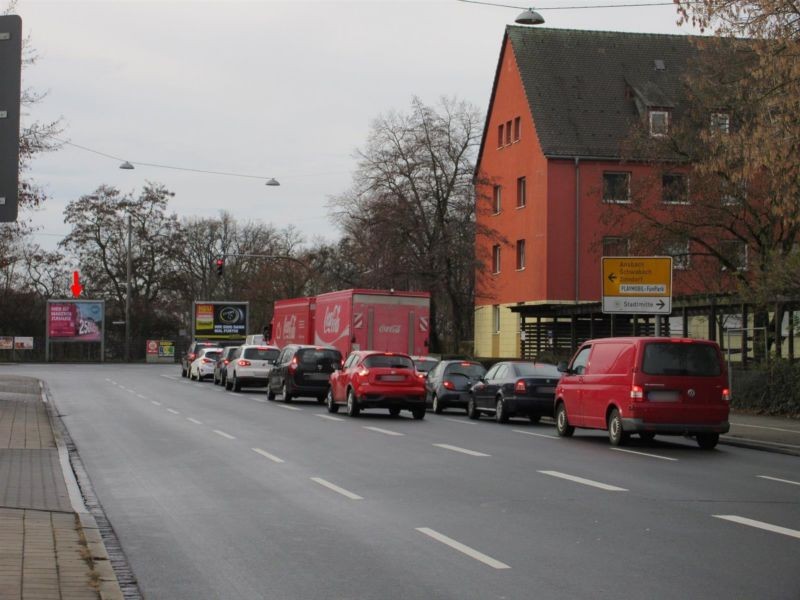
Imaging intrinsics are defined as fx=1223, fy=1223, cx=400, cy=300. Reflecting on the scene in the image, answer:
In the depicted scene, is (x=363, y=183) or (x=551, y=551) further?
(x=363, y=183)

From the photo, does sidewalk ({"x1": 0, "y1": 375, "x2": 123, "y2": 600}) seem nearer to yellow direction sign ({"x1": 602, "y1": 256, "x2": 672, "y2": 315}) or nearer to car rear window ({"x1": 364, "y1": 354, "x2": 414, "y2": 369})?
car rear window ({"x1": 364, "y1": 354, "x2": 414, "y2": 369})

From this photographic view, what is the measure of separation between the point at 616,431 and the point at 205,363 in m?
36.0

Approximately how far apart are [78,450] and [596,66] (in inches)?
1742

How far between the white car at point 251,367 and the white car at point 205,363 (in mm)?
9926

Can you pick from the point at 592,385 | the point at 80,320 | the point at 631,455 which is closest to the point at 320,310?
the point at 592,385

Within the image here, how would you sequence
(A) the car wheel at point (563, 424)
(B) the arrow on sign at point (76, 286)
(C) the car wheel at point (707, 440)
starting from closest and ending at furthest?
(C) the car wheel at point (707, 440), (A) the car wheel at point (563, 424), (B) the arrow on sign at point (76, 286)

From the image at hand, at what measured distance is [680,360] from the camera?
20016mm

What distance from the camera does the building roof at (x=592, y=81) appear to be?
55406 millimetres

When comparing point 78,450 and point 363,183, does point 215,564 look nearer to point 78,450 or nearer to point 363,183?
point 78,450

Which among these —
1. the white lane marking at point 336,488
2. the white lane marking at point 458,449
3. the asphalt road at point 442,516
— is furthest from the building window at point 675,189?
the white lane marking at point 336,488

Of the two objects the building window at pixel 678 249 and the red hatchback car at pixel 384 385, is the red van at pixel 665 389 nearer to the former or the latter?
the red hatchback car at pixel 384 385

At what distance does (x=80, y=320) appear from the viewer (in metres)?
82.8

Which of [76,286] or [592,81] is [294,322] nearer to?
[592,81]

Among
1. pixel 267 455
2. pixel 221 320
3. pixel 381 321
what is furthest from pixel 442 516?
pixel 221 320
